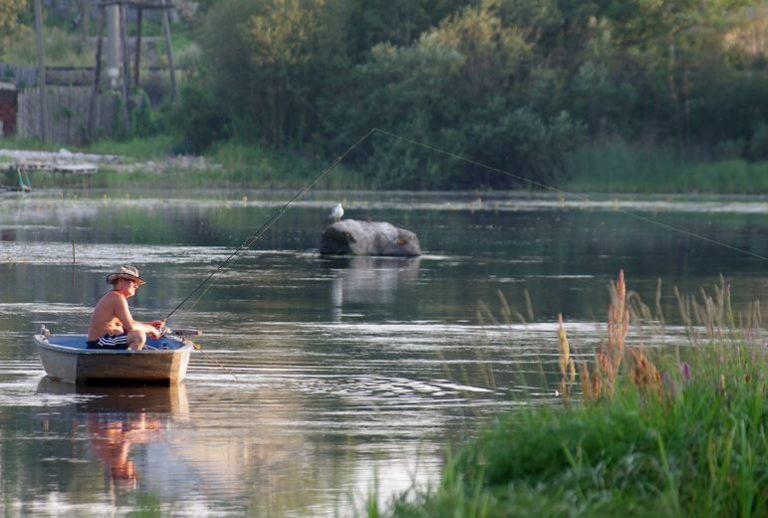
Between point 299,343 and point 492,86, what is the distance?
55.6 m

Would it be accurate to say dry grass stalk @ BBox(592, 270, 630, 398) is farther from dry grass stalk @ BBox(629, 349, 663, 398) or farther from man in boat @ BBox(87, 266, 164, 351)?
man in boat @ BBox(87, 266, 164, 351)

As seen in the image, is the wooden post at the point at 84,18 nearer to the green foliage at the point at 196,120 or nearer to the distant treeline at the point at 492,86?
the distant treeline at the point at 492,86

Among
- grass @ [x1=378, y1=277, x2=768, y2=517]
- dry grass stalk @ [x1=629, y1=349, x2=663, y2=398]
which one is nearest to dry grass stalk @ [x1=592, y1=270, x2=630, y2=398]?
grass @ [x1=378, y1=277, x2=768, y2=517]

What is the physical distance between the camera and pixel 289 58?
76.4 meters

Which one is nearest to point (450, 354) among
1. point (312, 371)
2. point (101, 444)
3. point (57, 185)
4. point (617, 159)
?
point (312, 371)

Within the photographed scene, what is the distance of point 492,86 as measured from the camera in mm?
76000

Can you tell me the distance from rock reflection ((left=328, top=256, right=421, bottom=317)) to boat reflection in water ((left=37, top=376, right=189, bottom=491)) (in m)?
7.87

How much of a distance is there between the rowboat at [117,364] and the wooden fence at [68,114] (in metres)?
59.8

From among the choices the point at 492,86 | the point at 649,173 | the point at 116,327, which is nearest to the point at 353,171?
the point at 492,86

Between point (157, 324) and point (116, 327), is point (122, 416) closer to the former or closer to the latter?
point (116, 327)

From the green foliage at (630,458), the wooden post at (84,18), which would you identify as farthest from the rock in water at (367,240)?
the wooden post at (84,18)

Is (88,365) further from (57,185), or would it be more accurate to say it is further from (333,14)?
(333,14)

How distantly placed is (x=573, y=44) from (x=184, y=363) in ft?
211

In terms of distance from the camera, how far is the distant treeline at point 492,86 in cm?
7300
